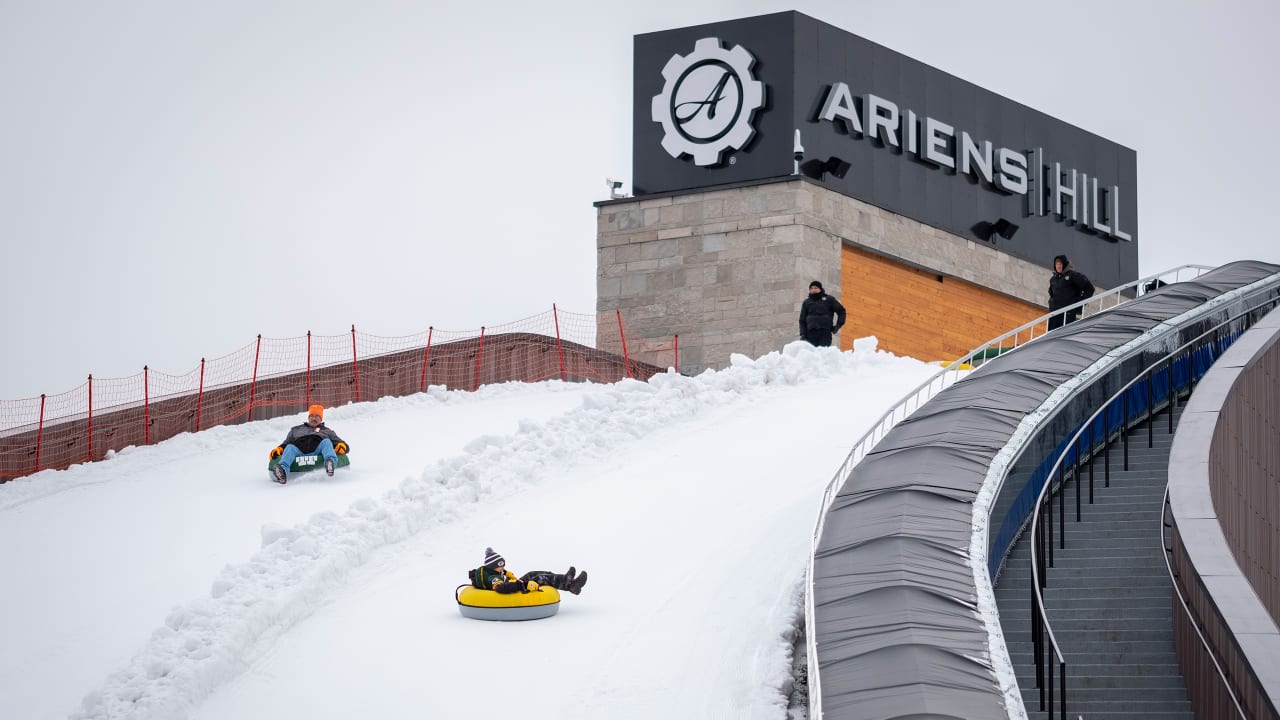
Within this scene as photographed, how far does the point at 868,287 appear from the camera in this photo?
103ft

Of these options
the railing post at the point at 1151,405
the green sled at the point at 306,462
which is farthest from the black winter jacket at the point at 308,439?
the railing post at the point at 1151,405

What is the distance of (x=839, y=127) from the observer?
31.4 meters

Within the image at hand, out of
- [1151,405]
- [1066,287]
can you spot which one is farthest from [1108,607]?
[1066,287]

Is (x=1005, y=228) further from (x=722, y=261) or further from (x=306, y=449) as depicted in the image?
(x=306, y=449)

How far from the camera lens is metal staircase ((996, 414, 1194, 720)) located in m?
11.8

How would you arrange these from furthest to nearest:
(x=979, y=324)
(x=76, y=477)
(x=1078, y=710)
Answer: (x=979, y=324) < (x=76, y=477) < (x=1078, y=710)

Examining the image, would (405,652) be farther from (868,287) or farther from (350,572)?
(868,287)

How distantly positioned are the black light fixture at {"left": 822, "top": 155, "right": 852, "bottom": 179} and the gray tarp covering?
1398 centimetres

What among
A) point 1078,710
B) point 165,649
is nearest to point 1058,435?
point 1078,710

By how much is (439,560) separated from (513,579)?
212 cm

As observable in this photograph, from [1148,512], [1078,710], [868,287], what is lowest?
[1078,710]

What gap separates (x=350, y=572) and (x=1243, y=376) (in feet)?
32.8

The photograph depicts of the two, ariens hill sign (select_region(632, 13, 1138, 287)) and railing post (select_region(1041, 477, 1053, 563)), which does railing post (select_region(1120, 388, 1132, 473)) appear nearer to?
railing post (select_region(1041, 477, 1053, 563))

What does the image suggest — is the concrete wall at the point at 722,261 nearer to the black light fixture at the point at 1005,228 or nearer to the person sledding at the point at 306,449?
the black light fixture at the point at 1005,228
